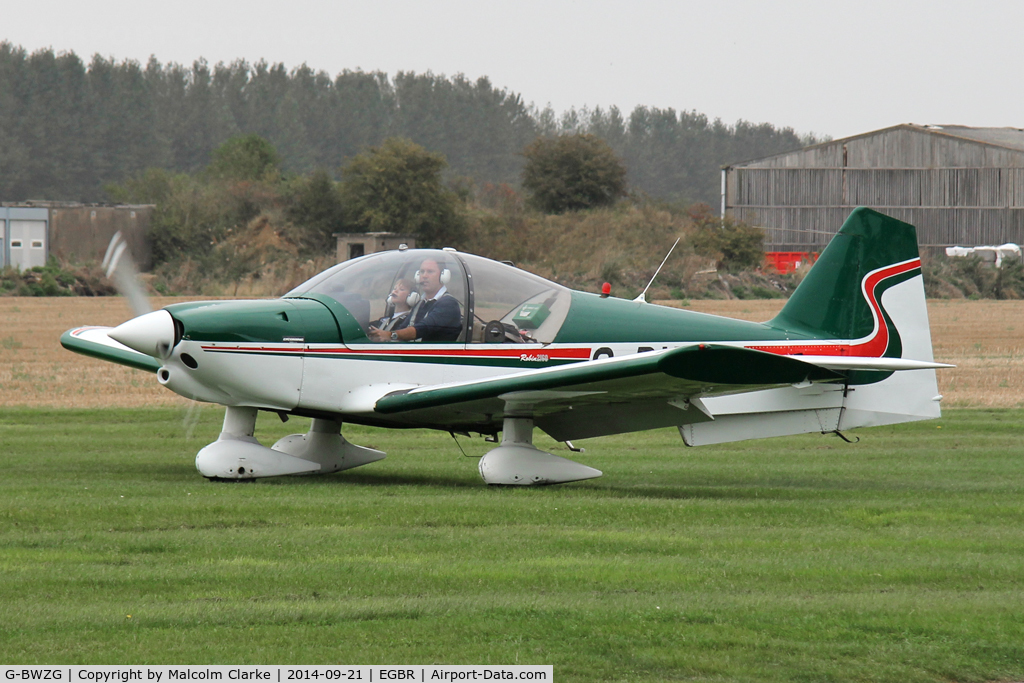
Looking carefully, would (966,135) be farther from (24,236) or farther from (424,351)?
(424,351)

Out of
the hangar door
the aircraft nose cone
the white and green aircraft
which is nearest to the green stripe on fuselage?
the white and green aircraft

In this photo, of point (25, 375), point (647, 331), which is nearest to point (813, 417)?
point (647, 331)

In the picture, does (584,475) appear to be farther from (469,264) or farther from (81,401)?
(81,401)

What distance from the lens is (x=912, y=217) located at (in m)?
65.0

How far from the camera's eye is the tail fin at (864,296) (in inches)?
432

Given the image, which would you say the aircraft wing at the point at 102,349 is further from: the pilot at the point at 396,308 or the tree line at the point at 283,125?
the tree line at the point at 283,125

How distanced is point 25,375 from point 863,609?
1766cm

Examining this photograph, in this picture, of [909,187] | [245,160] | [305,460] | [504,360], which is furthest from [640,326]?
[245,160]

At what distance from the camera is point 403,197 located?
57688 mm

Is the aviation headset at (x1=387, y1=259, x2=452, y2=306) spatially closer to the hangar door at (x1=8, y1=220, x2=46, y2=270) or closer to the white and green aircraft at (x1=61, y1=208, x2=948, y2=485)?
the white and green aircraft at (x1=61, y1=208, x2=948, y2=485)

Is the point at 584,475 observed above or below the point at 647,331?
below

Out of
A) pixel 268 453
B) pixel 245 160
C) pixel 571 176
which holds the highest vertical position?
pixel 245 160

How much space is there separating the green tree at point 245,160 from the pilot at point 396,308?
6252cm

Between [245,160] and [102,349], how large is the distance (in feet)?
236
